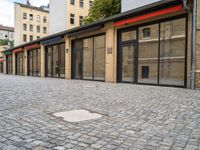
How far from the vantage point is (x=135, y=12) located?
11.8 metres

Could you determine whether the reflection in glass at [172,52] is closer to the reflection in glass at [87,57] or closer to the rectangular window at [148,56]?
the rectangular window at [148,56]

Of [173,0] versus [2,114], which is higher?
[173,0]

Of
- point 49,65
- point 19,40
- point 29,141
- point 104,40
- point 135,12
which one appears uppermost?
point 19,40

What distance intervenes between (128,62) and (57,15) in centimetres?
2822

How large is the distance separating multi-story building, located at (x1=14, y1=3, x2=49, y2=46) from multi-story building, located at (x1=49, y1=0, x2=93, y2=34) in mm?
16577

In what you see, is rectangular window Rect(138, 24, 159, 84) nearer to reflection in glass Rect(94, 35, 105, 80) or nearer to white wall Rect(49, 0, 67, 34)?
reflection in glass Rect(94, 35, 105, 80)

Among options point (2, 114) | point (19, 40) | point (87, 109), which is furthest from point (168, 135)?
point (19, 40)

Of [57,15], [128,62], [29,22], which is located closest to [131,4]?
[128,62]

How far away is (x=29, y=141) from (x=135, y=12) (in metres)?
9.90

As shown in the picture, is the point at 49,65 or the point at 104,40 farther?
the point at 49,65

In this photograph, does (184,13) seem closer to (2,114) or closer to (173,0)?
(173,0)

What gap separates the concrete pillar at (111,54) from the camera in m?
14.0

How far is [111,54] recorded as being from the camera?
14.1 metres

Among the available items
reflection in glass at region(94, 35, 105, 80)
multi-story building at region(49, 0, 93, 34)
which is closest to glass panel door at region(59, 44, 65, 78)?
reflection in glass at region(94, 35, 105, 80)
